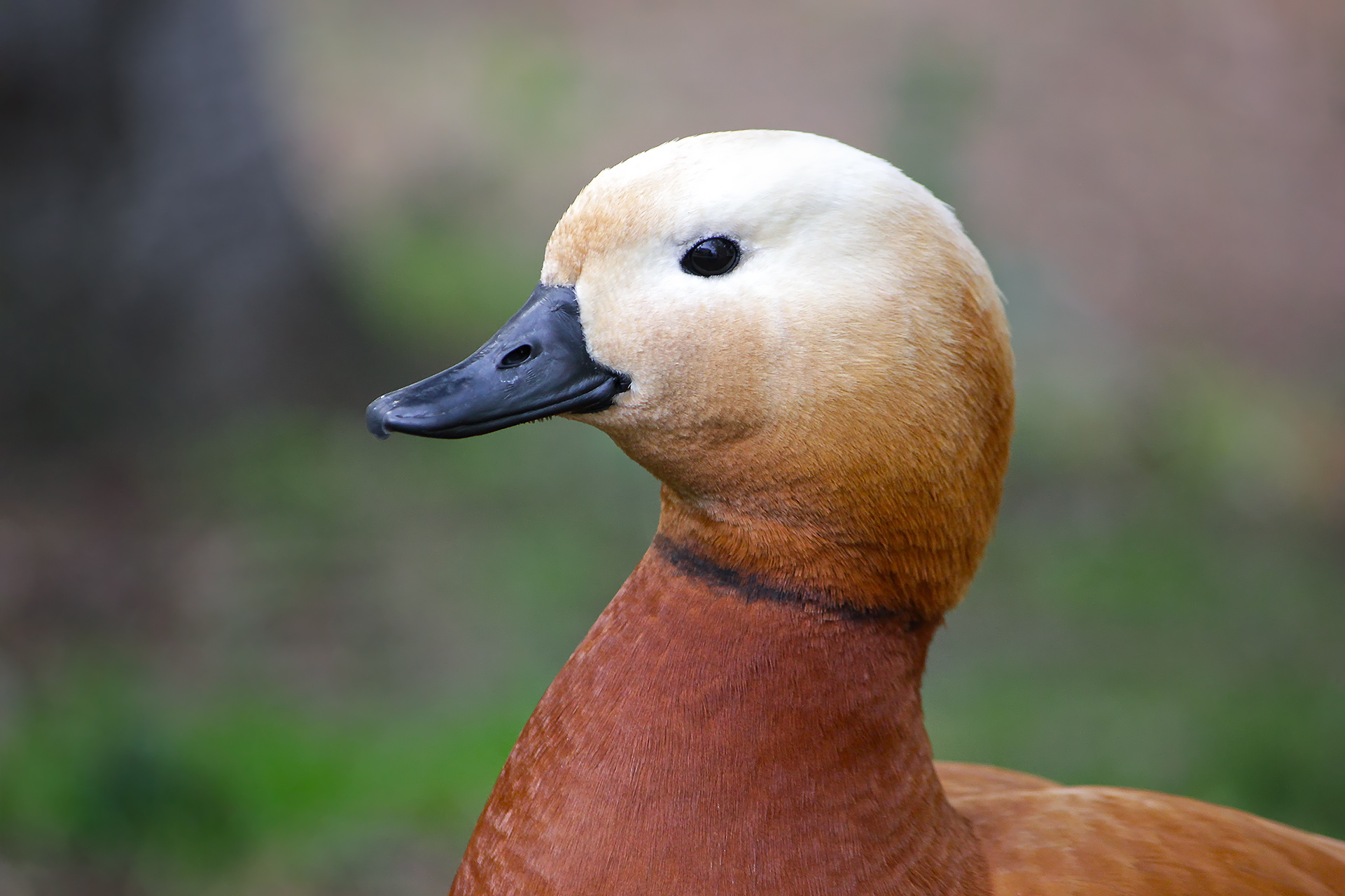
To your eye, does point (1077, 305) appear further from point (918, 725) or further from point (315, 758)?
point (918, 725)

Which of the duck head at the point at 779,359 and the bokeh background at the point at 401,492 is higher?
the duck head at the point at 779,359

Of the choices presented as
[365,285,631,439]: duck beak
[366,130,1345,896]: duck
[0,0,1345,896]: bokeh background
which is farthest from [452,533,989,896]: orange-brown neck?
[0,0,1345,896]: bokeh background

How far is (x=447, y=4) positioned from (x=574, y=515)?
5446 mm

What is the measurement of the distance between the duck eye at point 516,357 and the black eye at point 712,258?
0.22 m

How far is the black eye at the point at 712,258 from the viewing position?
147cm

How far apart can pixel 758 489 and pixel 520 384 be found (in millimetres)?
324

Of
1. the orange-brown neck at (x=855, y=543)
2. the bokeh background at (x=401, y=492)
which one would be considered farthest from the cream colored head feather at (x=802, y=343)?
the bokeh background at (x=401, y=492)

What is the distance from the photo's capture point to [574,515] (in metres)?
4.63

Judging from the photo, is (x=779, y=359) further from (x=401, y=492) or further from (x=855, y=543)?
(x=401, y=492)

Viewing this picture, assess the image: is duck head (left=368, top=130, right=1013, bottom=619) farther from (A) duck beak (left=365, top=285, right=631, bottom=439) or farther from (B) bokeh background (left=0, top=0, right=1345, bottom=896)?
(B) bokeh background (left=0, top=0, right=1345, bottom=896)

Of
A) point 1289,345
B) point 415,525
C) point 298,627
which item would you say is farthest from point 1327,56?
point 298,627

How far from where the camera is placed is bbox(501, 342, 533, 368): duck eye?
1.53m

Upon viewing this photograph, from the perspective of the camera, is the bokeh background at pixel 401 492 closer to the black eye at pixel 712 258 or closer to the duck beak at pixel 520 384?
the duck beak at pixel 520 384

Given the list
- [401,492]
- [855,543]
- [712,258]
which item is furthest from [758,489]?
[401,492]
